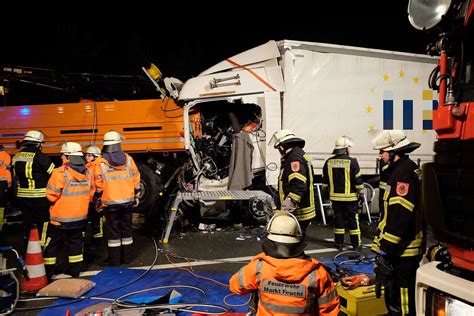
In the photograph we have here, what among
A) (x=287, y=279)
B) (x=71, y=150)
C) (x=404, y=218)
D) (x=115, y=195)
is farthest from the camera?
(x=115, y=195)

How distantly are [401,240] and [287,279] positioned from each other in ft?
4.10

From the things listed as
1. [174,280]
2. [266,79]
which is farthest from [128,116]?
[174,280]

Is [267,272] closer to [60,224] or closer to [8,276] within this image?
[8,276]

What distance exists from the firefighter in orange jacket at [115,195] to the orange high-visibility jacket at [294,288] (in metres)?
3.67

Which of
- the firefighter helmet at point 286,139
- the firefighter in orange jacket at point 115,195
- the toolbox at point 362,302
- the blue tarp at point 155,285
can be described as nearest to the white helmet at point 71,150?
the firefighter in orange jacket at point 115,195

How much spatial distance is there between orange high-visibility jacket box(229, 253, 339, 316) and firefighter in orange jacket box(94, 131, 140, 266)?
12.0ft

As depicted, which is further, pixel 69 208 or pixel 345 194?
pixel 345 194

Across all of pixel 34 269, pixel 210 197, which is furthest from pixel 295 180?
pixel 34 269

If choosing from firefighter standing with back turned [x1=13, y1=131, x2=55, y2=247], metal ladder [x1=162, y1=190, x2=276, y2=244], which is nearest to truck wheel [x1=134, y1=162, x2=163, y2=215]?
metal ladder [x1=162, y1=190, x2=276, y2=244]

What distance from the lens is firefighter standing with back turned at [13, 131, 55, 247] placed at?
5406mm

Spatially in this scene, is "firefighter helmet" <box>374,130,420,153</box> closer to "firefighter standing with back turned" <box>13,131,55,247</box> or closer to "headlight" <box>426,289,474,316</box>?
"headlight" <box>426,289,474,316</box>

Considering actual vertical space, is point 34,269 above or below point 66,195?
below

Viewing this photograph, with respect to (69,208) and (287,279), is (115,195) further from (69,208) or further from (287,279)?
(287,279)

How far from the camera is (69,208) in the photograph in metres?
4.88
